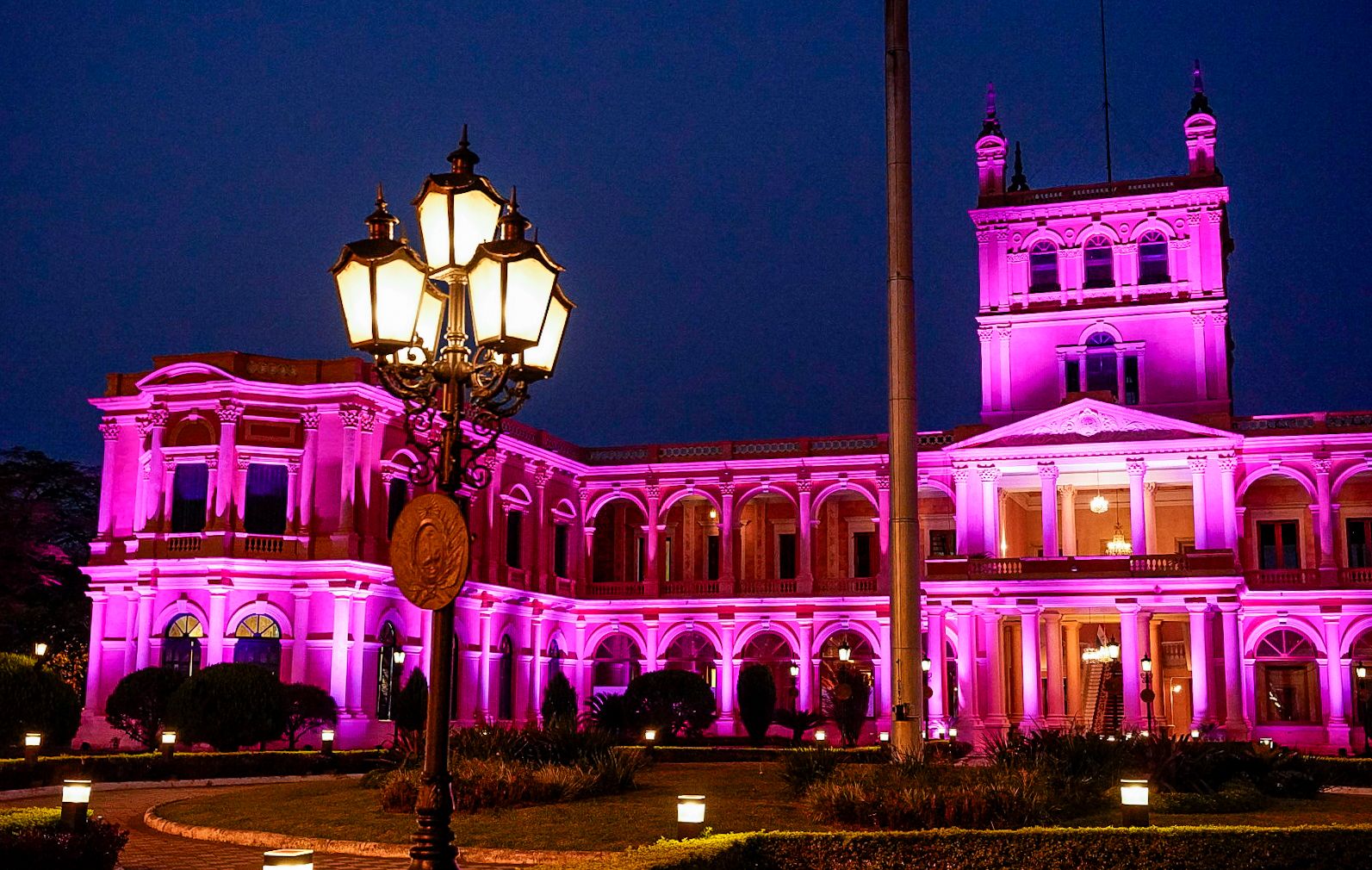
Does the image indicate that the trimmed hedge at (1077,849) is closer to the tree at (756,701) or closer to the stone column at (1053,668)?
the tree at (756,701)

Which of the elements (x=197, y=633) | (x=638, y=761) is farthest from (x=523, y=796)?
(x=197, y=633)

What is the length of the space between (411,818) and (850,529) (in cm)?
3424

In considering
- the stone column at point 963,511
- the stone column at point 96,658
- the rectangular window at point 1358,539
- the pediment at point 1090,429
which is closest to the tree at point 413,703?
the stone column at point 96,658

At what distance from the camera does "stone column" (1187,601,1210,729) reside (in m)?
40.4

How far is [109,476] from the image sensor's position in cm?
3822

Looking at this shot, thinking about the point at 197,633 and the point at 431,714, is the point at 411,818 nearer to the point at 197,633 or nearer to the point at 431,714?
the point at 431,714

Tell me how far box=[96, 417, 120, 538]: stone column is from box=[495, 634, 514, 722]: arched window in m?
12.3

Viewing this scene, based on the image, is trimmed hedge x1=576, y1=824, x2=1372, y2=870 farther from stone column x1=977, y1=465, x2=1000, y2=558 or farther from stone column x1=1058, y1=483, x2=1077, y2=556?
stone column x1=1058, y1=483, x2=1077, y2=556

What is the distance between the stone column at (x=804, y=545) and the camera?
47.6 metres

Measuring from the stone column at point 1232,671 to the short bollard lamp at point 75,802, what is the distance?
1348 inches

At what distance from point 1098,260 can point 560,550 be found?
20091 millimetres

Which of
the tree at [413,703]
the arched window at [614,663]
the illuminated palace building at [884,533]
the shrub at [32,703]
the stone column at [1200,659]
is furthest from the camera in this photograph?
the arched window at [614,663]

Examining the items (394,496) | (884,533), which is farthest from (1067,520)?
(394,496)

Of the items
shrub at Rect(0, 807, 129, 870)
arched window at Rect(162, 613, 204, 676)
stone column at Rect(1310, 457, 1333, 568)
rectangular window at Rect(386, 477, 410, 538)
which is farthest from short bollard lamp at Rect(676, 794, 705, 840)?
stone column at Rect(1310, 457, 1333, 568)
